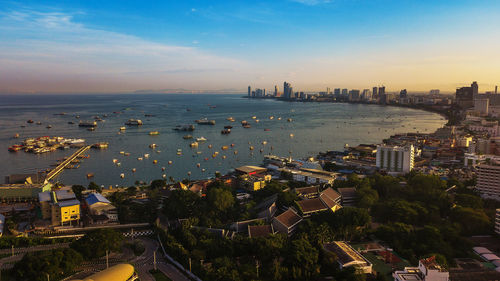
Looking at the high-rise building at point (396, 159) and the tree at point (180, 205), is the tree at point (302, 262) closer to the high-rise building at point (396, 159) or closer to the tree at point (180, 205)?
the tree at point (180, 205)

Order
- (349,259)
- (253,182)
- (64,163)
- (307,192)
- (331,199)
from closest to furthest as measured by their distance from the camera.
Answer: (349,259) < (331,199) < (307,192) < (253,182) < (64,163)

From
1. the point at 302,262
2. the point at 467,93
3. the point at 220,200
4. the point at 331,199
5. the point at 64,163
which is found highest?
A: the point at 467,93

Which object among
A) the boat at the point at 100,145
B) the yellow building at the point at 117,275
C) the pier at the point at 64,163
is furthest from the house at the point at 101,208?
the boat at the point at 100,145

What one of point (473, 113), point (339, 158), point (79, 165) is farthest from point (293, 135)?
point (473, 113)

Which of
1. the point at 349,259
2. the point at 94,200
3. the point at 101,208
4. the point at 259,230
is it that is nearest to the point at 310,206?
the point at 259,230

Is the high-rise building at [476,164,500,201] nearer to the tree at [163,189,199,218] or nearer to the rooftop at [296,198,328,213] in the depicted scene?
the rooftop at [296,198,328,213]

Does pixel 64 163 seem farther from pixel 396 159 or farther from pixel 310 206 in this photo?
pixel 396 159
